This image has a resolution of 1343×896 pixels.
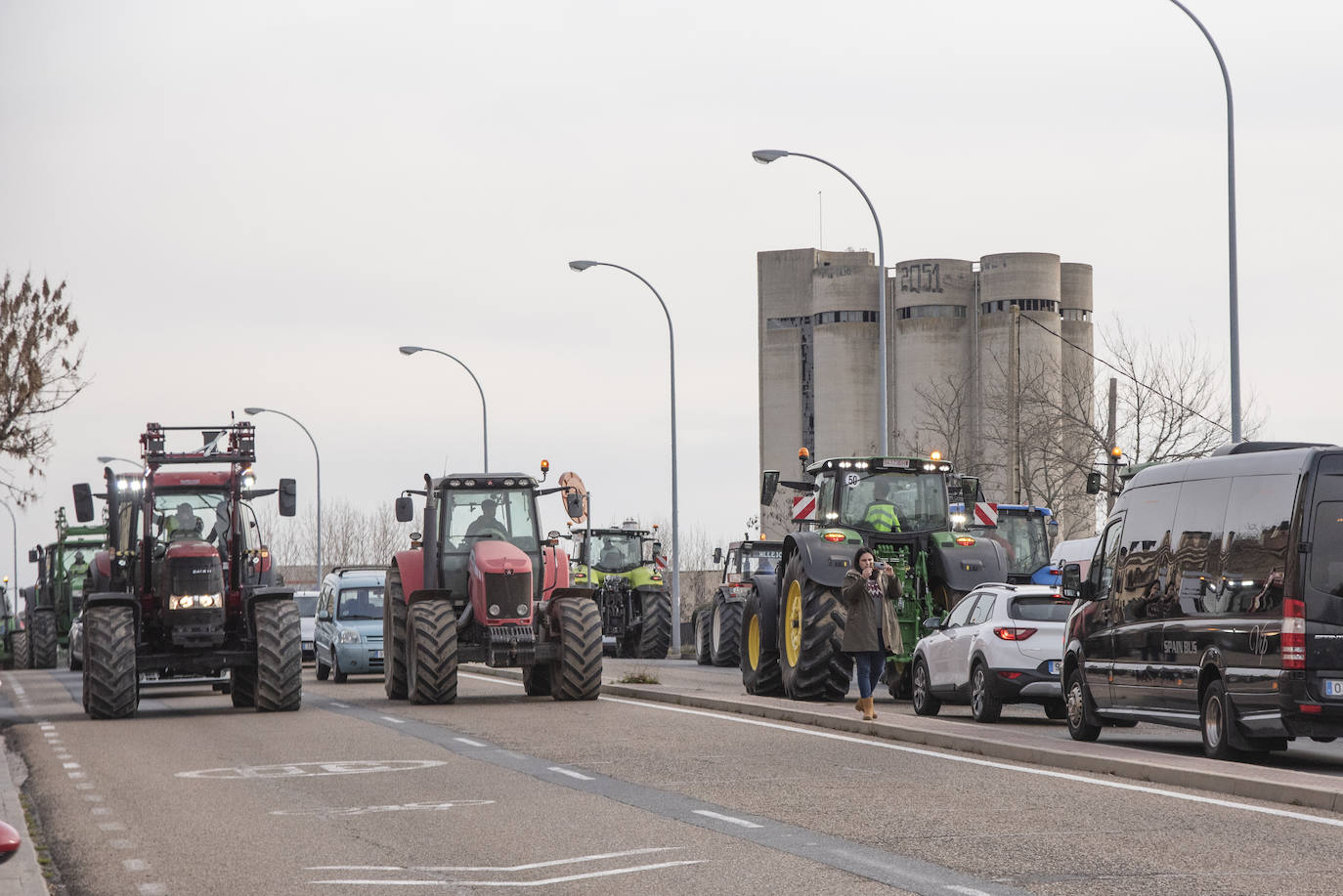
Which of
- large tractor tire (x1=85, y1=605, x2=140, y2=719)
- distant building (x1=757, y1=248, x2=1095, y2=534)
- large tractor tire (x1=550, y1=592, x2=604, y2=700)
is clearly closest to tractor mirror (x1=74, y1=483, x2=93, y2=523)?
large tractor tire (x1=85, y1=605, x2=140, y2=719)

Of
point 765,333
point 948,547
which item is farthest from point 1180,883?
point 765,333

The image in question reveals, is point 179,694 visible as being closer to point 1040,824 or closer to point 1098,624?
point 1098,624

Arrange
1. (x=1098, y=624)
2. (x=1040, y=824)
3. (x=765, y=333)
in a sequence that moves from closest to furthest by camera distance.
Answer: (x=1040, y=824)
(x=1098, y=624)
(x=765, y=333)

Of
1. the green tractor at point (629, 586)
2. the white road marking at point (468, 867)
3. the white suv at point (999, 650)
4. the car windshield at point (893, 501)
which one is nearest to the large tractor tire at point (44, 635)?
the green tractor at point (629, 586)

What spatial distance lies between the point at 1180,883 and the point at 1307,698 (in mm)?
6043

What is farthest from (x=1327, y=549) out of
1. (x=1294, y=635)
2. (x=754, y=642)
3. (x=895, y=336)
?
(x=895, y=336)

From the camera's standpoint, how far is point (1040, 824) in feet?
39.1

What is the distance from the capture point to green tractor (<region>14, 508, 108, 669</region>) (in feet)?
159

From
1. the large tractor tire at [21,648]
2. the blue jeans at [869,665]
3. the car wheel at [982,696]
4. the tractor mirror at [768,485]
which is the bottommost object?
the large tractor tire at [21,648]

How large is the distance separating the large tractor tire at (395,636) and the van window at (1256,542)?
43.9 feet

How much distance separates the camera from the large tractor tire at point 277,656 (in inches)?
963

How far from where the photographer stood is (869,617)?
20.7 m

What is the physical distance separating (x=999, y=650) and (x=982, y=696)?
2.11 feet

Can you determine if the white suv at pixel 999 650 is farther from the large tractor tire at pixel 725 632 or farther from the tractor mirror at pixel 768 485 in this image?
the large tractor tire at pixel 725 632
